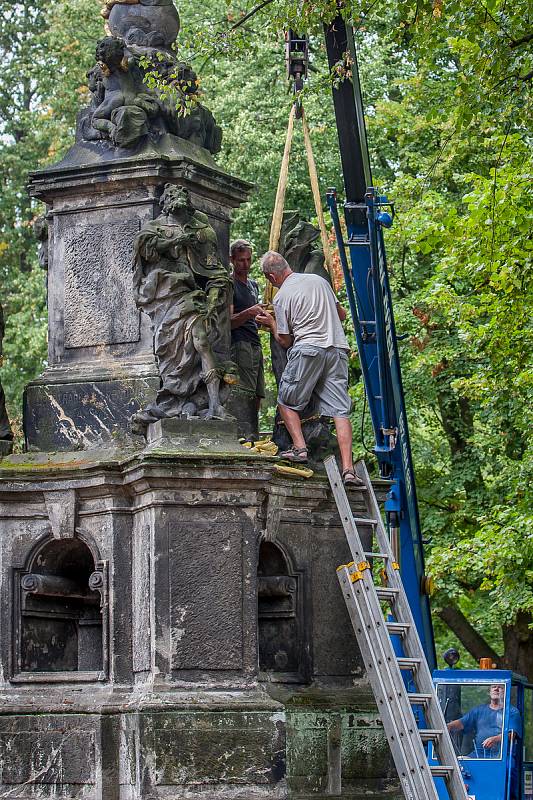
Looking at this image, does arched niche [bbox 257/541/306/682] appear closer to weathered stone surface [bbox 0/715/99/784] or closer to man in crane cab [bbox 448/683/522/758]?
weathered stone surface [bbox 0/715/99/784]

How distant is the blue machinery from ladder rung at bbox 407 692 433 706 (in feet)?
10.3

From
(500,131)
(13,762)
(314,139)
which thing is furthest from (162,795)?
(314,139)

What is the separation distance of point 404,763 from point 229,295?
148 inches

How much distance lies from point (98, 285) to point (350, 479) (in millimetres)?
2425

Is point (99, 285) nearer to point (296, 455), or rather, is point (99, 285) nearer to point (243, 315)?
point (243, 315)

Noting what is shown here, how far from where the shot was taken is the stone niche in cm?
1173

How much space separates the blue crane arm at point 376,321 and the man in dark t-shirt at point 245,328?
1.41m

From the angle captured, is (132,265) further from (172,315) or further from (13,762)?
(13,762)

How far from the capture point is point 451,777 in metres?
12.1

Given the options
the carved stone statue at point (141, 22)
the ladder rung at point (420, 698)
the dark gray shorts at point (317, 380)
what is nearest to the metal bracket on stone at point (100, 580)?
the dark gray shorts at point (317, 380)

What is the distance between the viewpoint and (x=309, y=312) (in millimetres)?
13461

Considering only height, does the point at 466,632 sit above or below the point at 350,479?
above

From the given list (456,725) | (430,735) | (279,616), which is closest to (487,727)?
(456,725)

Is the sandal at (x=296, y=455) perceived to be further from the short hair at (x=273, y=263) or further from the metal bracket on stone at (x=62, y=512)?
the metal bracket on stone at (x=62, y=512)
